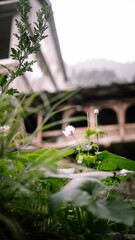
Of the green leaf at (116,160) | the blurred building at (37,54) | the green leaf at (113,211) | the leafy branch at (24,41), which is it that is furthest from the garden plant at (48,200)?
the blurred building at (37,54)

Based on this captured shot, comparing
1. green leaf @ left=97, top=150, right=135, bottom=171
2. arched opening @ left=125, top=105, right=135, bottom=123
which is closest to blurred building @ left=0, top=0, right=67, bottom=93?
arched opening @ left=125, top=105, right=135, bottom=123

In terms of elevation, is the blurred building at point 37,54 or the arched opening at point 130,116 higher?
the blurred building at point 37,54

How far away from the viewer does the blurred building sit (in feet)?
35.7

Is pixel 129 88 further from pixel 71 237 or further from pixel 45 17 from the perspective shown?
pixel 71 237

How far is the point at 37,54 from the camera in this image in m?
13.7

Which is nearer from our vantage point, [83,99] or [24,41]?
[24,41]

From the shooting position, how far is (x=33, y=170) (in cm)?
81

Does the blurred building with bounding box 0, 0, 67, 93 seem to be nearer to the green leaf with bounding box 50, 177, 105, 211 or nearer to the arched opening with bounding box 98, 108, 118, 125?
the arched opening with bounding box 98, 108, 118, 125

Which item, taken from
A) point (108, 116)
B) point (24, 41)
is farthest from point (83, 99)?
point (24, 41)

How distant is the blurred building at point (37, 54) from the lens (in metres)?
10.9

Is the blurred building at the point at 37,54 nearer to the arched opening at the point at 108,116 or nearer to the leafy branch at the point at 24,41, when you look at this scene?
the arched opening at the point at 108,116

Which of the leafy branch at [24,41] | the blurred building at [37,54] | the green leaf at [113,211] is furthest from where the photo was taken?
the blurred building at [37,54]

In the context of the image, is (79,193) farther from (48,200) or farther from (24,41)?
(24,41)

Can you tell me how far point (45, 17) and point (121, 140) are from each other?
9637 millimetres
